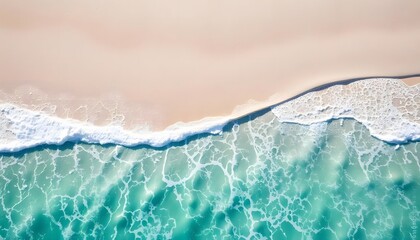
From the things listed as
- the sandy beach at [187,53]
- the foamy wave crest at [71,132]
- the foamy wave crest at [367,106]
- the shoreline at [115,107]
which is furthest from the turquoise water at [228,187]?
the sandy beach at [187,53]

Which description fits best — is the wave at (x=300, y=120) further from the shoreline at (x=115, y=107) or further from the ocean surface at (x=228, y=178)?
the shoreline at (x=115, y=107)

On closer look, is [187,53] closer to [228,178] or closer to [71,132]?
[228,178]

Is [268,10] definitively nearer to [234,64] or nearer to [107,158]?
[234,64]

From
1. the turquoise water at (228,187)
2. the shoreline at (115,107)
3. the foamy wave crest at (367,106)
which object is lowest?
the turquoise water at (228,187)

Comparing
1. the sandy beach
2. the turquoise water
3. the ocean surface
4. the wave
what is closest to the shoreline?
the sandy beach

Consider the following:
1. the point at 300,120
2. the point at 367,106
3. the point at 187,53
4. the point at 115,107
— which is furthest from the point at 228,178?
the point at 367,106

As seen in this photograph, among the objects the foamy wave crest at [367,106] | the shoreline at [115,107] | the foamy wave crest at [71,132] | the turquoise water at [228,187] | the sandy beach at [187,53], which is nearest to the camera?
the turquoise water at [228,187]
